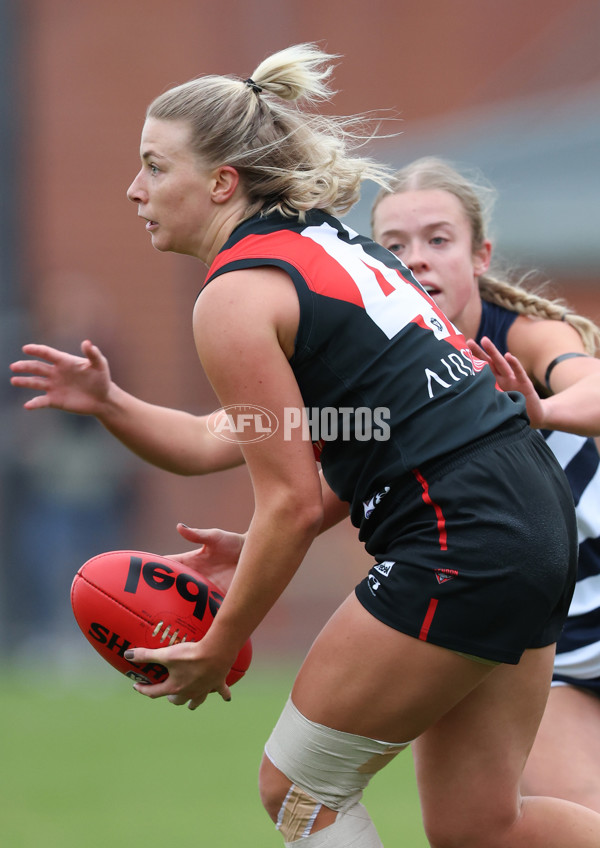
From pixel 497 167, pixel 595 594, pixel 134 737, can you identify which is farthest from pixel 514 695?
pixel 497 167

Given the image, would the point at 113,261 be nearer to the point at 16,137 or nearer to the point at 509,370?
the point at 16,137

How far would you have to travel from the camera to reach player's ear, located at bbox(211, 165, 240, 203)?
8.77ft

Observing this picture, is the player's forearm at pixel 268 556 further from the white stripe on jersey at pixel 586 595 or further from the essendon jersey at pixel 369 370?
the white stripe on jersey at pixel 586 595

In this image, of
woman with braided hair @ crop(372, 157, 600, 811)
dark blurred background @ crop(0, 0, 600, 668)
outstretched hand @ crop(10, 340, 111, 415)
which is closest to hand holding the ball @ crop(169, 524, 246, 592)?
outstretched hand @ crop(10, 340, 111, 415)

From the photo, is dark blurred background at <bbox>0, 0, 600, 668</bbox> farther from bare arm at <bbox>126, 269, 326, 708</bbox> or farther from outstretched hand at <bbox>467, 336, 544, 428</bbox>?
bare arm at <bbox>126, 269, 326, 708</bbox>

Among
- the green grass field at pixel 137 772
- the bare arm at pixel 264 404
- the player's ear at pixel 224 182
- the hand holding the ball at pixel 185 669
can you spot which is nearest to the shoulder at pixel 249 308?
the bare arm at pixel 264 404

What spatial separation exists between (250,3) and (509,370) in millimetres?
11568

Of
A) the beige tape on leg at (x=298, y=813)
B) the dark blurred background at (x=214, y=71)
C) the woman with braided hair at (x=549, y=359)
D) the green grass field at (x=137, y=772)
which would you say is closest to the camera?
the beige tape on leg at (x=298, y=813)

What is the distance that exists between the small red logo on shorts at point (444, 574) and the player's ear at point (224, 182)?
0.99 meters

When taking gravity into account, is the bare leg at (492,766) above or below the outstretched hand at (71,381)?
below

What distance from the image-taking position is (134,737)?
6.14 metres

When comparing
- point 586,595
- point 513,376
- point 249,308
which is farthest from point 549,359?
point 249,308

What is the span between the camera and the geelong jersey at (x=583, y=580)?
3160 millimetres

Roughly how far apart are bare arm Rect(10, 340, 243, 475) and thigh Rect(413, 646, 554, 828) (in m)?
1.05
